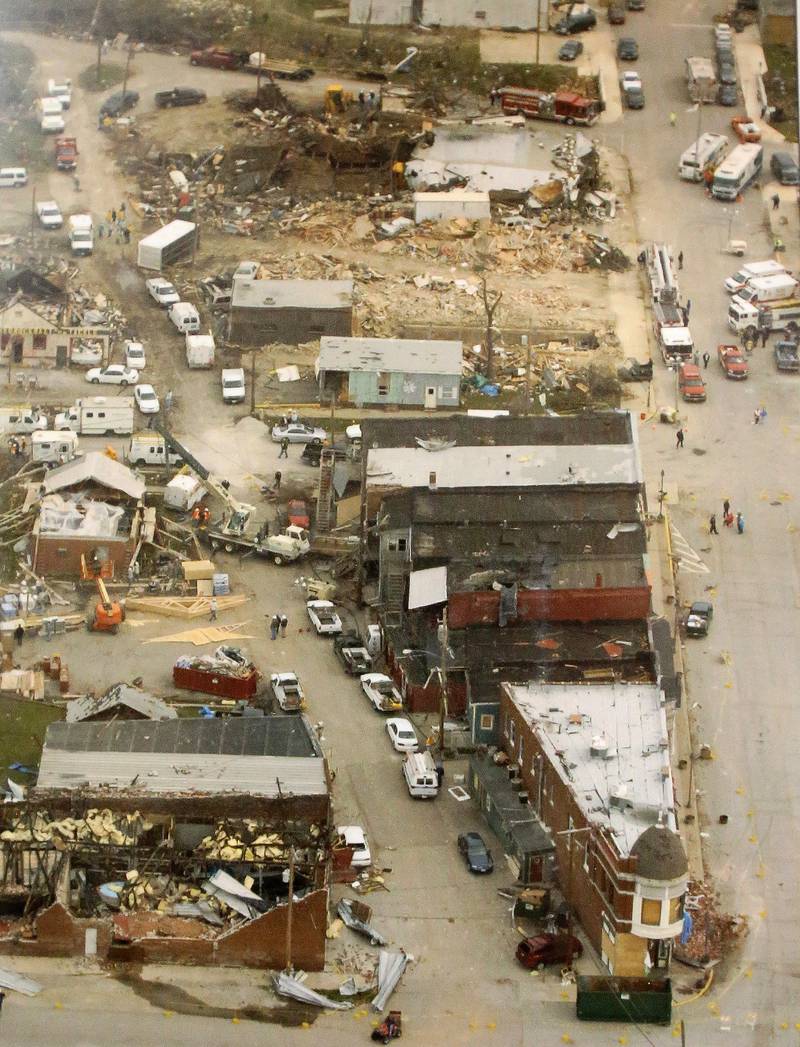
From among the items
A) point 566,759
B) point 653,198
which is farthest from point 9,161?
point 566,759

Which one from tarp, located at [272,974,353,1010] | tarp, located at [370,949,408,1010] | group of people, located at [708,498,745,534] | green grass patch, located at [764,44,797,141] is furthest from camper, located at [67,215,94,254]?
tarp, located at [272,974,353,1010]

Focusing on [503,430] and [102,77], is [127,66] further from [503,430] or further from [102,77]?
[503,430]

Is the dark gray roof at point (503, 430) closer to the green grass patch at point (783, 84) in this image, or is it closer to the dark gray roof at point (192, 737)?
the dark gray roof at point (192, 737)

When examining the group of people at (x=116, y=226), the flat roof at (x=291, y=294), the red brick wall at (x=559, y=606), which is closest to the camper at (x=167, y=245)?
the group of people at (x=116, y=226)

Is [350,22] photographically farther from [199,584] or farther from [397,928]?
[397,928]

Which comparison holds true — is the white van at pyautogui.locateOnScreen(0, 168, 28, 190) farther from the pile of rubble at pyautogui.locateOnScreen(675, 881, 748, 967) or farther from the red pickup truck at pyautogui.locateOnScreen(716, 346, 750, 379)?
the pile of rubble at pyautogui.locateOnScreen(675, 881, 748, 967)

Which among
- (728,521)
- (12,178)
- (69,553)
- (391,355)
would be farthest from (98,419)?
(12,178)

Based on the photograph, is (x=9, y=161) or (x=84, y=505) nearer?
(x=84, y=505)
